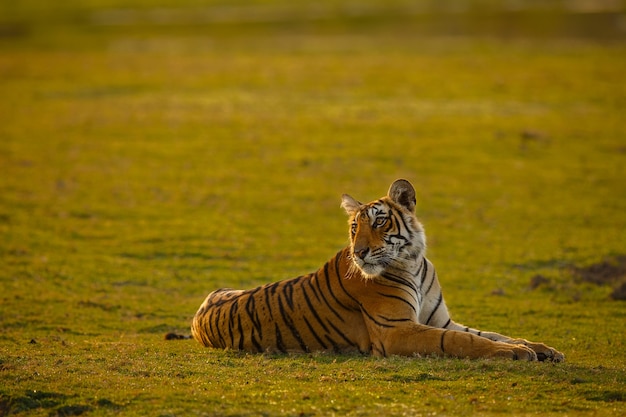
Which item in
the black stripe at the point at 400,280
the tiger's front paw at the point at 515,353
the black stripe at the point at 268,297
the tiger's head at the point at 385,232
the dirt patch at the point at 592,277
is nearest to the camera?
the tiger's front paw at the point at 515,353

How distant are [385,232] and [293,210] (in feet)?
33.6

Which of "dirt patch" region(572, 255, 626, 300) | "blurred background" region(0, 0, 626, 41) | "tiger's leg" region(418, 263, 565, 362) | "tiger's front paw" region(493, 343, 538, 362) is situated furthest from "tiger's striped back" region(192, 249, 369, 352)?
"blurred background" region(0, 0, 626, 41)

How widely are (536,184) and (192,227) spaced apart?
327 inches

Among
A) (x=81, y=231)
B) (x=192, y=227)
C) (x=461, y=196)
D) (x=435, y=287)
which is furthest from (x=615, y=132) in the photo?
(x=435, y=287)

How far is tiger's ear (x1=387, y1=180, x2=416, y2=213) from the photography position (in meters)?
9.86

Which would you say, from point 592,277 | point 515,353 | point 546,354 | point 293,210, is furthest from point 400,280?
point 293,210

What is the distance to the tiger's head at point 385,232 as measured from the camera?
9461mm

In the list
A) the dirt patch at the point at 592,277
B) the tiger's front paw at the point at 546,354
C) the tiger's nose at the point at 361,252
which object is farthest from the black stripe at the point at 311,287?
the dirt patch at the point at 592,277

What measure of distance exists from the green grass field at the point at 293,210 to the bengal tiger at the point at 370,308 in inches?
11.3

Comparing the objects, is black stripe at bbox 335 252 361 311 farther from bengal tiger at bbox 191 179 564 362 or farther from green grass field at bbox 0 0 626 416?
green grass field at bbox 0 0 626 416

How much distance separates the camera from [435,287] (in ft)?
33.4

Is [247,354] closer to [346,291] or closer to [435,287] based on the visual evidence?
[346,291]

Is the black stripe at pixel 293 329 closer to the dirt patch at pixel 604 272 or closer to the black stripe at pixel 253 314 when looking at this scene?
the black stripe at pixel 253 314

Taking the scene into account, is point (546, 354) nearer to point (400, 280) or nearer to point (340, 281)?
point (400, 280)
